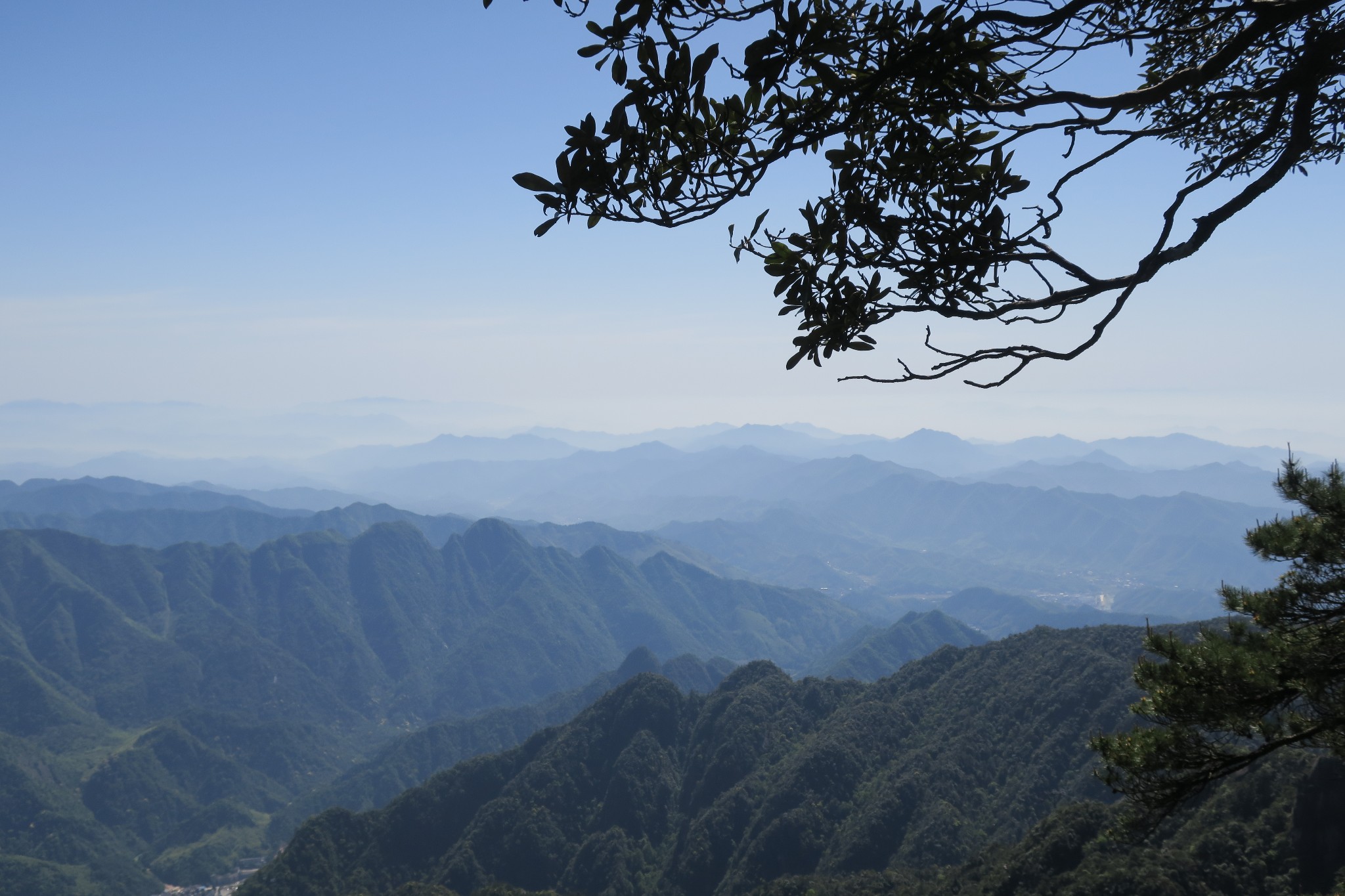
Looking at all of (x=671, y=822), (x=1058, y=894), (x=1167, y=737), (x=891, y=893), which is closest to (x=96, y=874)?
(x=671, y=822)

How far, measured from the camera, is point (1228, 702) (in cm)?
642

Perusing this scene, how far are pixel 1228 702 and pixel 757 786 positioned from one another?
77390 mm

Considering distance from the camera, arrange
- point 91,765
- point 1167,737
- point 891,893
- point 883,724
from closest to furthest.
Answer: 1. point 1167,737
2. point 891,893
3. point 883,724
4. point 91,765

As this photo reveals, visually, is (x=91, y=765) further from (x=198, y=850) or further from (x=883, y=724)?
(x=883, y=724)

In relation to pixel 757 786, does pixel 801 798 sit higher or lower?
higher

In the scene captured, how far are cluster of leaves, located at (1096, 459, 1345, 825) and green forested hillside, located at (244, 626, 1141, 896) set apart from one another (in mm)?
59898

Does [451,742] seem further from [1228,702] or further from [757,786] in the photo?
[1228,702]

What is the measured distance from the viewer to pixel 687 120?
3980 mm

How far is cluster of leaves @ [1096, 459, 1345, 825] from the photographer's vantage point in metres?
6.16

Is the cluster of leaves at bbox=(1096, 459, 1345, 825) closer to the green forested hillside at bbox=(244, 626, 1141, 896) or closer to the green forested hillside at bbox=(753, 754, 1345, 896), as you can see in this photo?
the green forested hillside at bbox=(753, 754, 1345, 896)

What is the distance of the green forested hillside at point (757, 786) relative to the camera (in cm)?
6531

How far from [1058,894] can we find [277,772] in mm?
174569

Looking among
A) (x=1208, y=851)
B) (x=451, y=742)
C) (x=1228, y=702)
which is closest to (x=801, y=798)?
(x=1208, y=851)

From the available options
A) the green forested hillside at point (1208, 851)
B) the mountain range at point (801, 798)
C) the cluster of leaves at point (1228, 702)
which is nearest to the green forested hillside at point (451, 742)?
the mountain range at point (801, 798)
